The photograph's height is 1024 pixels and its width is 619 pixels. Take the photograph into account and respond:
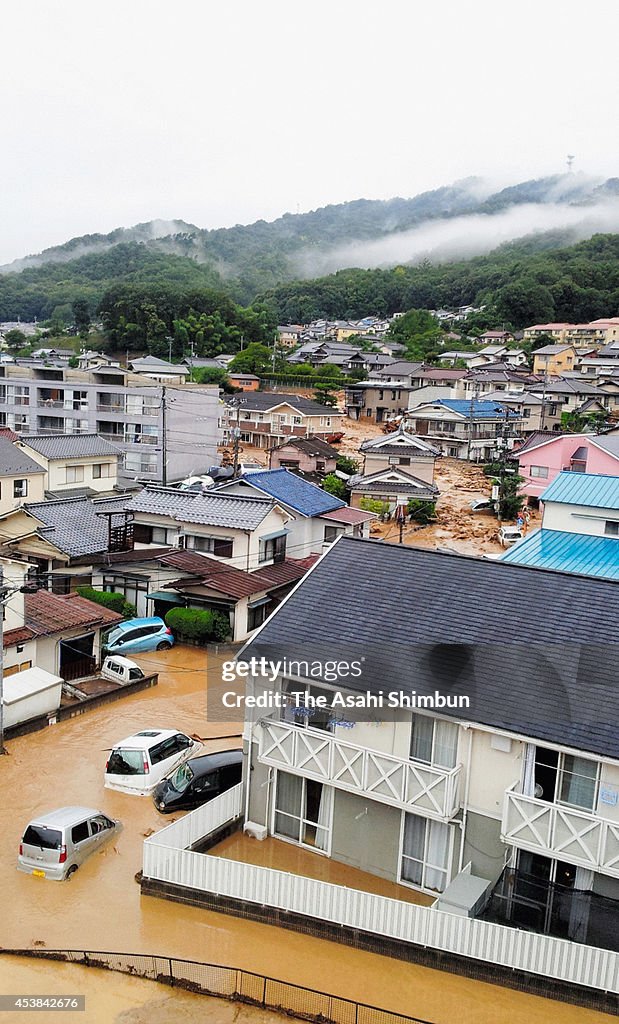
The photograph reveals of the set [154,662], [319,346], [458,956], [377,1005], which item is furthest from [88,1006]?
[319,346]

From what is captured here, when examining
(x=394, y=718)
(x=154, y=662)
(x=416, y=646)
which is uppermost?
(x=416, y=646)

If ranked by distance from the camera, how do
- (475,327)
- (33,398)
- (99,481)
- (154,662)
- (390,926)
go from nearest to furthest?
(390,926), (154,662), (99,481), (33,398), (475,327)

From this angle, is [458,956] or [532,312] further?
[532,312]

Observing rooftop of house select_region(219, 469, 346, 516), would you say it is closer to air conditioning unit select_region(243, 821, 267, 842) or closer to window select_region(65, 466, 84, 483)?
window select_region(65, 466, 84, 483)

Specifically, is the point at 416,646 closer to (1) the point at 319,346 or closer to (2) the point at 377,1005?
(2) the point at 377,1005

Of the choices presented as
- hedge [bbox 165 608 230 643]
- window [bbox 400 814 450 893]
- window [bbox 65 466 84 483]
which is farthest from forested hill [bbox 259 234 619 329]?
window [bbox 400 814 450 893]

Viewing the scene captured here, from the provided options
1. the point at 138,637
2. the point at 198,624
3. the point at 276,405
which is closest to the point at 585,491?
the point at 198,624

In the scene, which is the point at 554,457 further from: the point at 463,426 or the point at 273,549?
the point at 273,549
